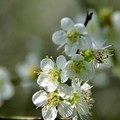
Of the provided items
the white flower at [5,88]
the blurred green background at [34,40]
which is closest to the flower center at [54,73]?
the white flower at [5,88]

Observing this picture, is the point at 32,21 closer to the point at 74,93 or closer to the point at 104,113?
the point at 104,113

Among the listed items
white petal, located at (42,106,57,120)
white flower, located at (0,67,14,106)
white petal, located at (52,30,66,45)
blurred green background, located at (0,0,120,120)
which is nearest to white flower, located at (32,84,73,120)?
white petal, located at (42,106,57,120)

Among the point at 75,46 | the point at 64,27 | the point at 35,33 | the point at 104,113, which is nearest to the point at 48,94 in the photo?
the point at 75,46

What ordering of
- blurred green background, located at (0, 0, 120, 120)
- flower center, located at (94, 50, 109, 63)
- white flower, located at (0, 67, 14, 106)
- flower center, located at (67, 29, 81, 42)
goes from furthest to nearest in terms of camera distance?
1. blurred green background, located at (0, 0, 120, 120)
2. white flower, located at (0, 67, 14, 106)
3. flower center, located at (67, 29, 81, 42)
4. flower center, located at (94, 50, 109, 63)

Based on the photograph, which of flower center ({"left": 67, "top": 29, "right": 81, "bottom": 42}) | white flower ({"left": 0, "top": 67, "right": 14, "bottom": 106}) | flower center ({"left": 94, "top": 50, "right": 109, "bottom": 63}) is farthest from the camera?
white flower ({"left": 0, "top": 67, "right": 14, "bottom": 106})

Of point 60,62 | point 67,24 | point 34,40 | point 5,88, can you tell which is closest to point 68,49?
point 60,62

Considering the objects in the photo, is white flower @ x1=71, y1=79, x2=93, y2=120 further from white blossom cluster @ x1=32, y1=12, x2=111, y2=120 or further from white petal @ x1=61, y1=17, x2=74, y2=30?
white petal @ x1=61, y1=17, x2=74, y2=30

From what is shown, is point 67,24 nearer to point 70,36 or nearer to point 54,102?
point 70,36
